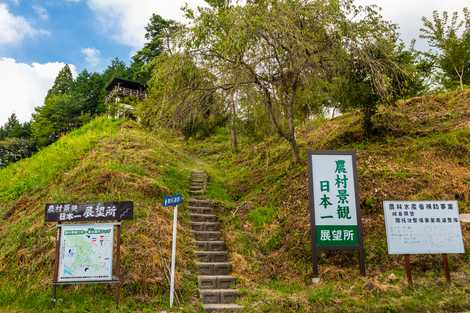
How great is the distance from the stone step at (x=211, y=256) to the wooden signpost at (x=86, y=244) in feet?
6.65

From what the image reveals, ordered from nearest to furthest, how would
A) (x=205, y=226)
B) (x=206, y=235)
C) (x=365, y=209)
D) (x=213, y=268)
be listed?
1. (x=213, y=268)
2. (x=365, y=209)
3. (x=206, y=235)
4. (x=205, y=226)

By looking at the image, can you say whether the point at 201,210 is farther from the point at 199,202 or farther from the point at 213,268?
the point at 213,268

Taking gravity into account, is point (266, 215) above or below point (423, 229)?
above

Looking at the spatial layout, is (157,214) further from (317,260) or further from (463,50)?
(463,50)

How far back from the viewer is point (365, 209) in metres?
8.73

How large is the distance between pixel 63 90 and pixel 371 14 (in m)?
48.5

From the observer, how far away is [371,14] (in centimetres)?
1018

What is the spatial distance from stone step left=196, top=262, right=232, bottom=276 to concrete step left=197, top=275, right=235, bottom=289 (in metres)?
0.27

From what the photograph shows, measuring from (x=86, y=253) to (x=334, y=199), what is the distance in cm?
513

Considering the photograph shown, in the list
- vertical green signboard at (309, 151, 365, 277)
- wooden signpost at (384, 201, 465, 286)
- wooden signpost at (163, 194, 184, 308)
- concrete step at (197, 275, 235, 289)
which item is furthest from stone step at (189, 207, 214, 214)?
wooden signpost at (384, 201, 465, 286)

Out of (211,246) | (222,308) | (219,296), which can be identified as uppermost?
(211,246)

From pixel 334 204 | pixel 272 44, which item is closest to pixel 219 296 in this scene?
pixel 334 204

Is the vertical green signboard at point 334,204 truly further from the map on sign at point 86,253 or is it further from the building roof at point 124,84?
the building roof at point 124,84

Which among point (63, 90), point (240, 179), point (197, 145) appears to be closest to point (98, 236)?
point (240, 179)
